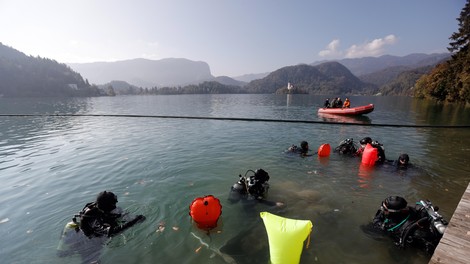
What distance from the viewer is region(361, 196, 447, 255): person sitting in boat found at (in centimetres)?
483

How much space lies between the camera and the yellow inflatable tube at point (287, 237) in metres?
3.77

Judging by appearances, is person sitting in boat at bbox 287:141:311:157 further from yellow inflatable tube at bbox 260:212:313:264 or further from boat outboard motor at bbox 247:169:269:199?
yellow inflatable tube at bbox 260:212:313:264

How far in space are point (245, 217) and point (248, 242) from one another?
43.4 inches

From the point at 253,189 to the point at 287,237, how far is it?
360 cm

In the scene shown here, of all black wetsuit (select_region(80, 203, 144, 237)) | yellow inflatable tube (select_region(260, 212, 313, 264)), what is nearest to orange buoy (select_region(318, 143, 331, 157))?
yellow inflatable tube (select_region(260, 212, 313, 264))

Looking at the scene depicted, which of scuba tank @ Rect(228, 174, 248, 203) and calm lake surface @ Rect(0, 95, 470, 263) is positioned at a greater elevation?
scuba tank @ Rect(228, 174, 248, 203)

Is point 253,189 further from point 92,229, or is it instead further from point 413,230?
point 92,229

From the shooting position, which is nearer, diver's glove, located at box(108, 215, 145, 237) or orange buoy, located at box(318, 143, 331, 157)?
diver's glove, located at box(108, 215, 145, 237)

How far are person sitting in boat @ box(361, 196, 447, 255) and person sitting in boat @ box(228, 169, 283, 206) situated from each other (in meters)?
3.02

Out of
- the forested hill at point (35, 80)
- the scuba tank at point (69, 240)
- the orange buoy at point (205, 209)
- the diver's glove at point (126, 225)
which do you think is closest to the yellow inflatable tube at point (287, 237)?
the orange buoy at point (205, 209)

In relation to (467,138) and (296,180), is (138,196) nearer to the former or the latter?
(296,180)

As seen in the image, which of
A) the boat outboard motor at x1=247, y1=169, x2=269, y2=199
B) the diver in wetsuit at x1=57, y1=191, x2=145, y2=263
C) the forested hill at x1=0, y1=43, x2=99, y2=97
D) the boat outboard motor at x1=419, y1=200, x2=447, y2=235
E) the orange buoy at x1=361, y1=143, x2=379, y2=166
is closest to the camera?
the boat outboard motor at x1=419, y1=200, x2=447, y2=235

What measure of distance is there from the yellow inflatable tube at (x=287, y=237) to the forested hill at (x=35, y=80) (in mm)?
176980

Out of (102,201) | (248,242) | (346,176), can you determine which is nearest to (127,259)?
(102,201)
